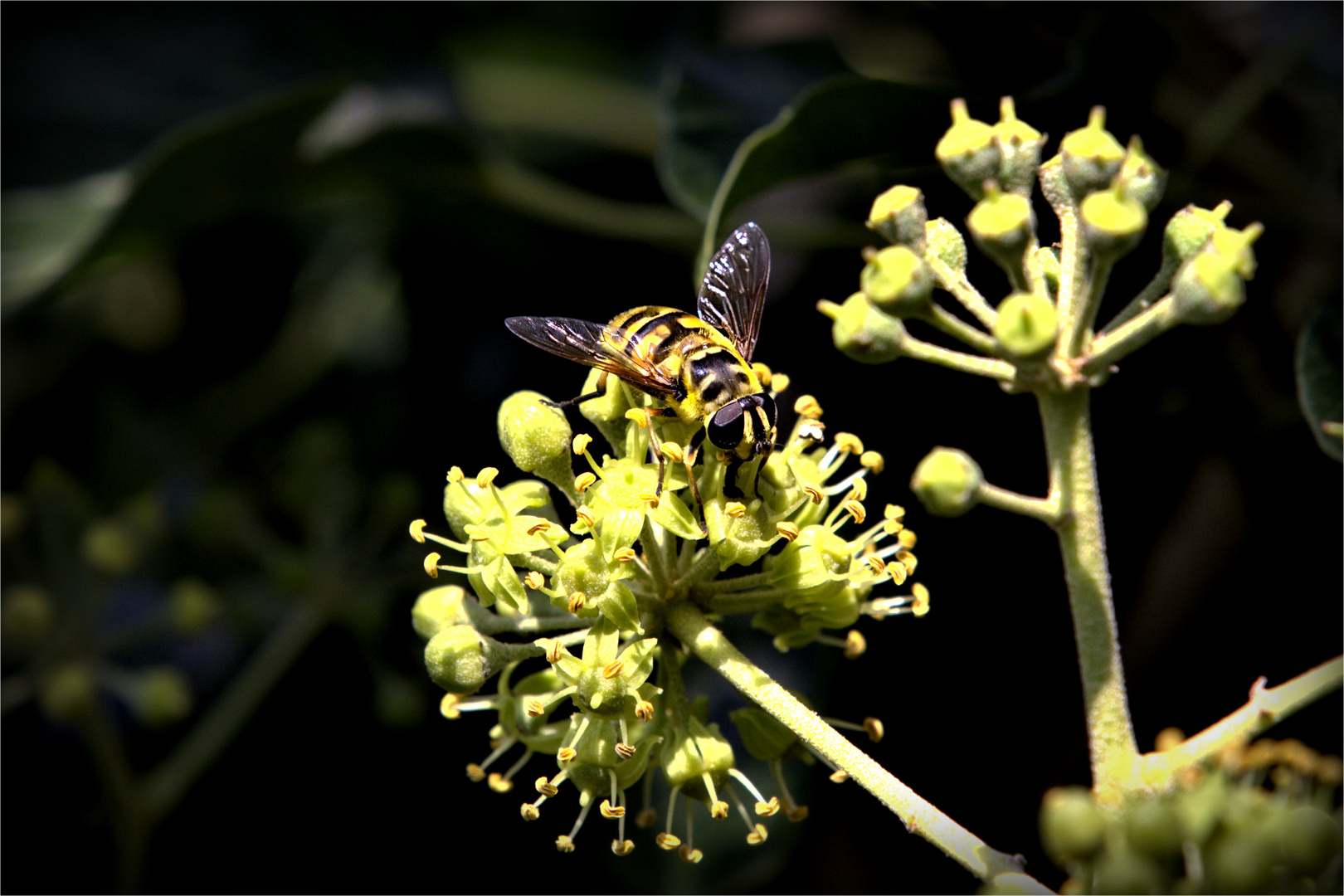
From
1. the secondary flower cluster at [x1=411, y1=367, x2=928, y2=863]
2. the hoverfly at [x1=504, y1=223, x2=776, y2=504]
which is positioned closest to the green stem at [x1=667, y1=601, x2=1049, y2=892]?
the secondary flower cluster at [x1=411, y1=367, x2=928, y2=863]

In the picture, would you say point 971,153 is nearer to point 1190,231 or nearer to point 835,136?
point 1190,231

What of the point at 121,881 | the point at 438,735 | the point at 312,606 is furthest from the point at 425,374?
the point at 121,881

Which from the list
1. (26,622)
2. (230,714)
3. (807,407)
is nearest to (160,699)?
(230,714)

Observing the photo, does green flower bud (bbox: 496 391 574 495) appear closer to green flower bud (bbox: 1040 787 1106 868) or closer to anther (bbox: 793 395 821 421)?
anther (bbox: 793 395 821 421)

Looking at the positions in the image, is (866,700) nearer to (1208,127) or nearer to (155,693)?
(1208,127)

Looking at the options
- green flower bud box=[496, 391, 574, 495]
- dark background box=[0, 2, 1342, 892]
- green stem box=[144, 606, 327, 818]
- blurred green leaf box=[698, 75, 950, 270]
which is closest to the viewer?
green flower bud box=[496, 391, 574, 495]

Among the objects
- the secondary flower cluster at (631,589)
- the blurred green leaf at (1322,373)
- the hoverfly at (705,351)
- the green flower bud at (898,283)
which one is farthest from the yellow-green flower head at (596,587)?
the blurred green leaf at (1322,373)
